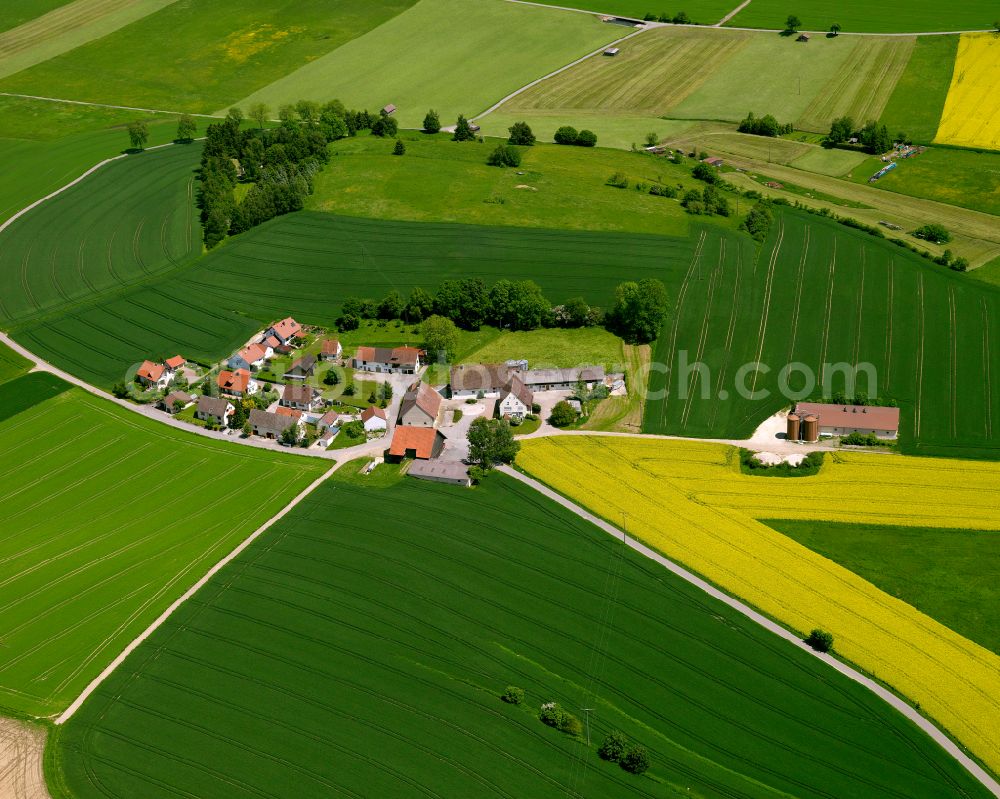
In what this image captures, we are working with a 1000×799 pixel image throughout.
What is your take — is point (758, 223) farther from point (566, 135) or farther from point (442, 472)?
point (442, 472)

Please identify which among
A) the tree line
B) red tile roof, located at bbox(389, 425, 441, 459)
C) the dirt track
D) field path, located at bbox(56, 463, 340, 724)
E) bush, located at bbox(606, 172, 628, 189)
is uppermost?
bush, located at bbox(606, 172, 628, 189)

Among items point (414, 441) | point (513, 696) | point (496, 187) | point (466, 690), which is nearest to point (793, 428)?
point (414, 441)

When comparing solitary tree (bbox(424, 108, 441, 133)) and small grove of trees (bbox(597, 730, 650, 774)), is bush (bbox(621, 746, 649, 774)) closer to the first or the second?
small grove of trees (bbox(597, 730, 650, 774))

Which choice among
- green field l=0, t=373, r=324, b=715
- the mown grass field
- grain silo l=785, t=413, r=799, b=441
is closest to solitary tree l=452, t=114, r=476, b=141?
the mown grass field

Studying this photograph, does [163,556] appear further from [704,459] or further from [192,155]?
[192,155]

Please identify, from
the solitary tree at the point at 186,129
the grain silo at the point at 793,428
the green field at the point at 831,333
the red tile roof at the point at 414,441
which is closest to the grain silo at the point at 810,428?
the grain silo at the point at 793,428
